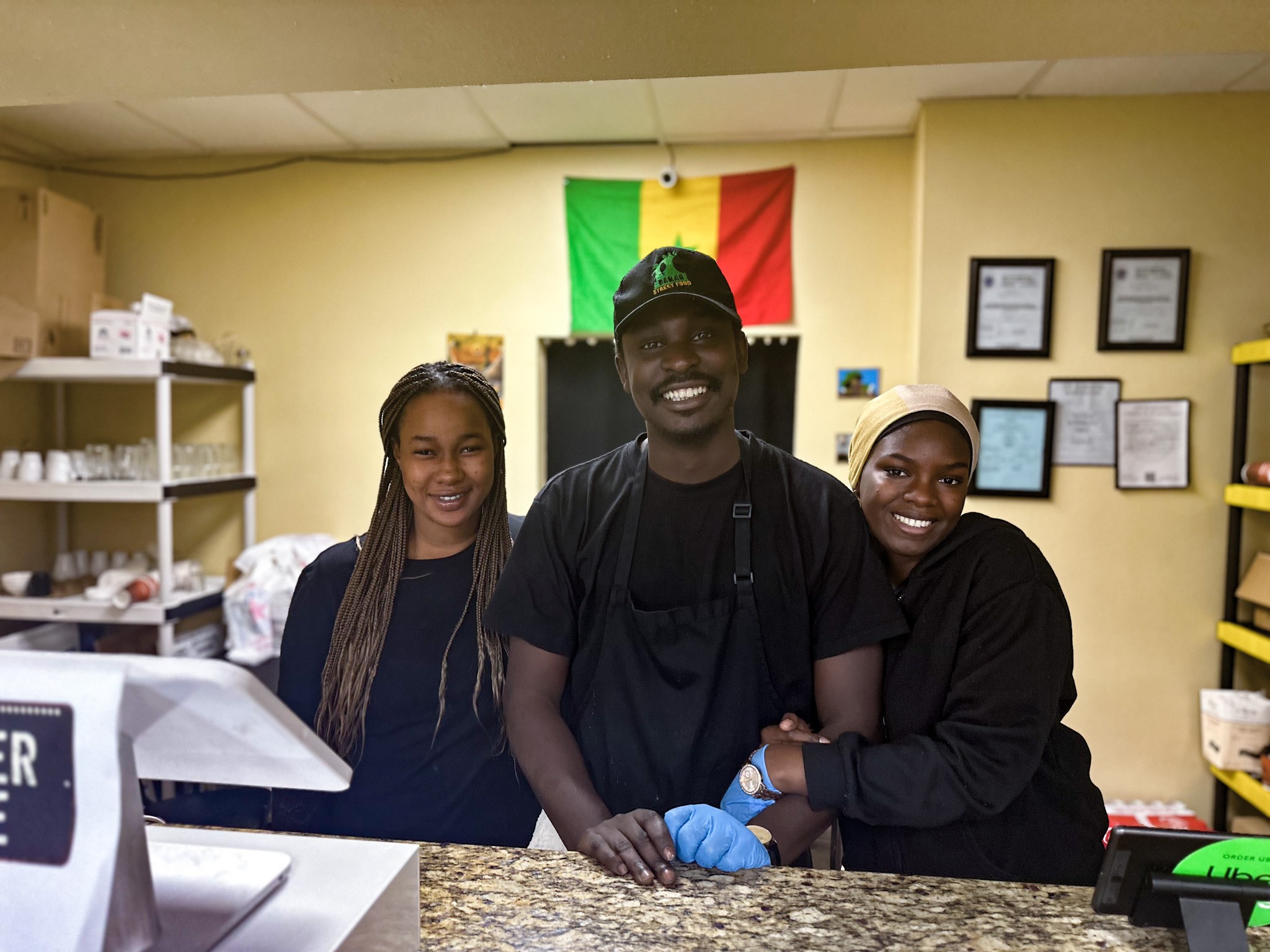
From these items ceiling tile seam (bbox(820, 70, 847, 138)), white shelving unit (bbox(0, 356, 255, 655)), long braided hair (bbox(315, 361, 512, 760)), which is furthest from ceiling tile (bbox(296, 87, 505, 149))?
long braided hair (bbox(315, 361, 512, 760))

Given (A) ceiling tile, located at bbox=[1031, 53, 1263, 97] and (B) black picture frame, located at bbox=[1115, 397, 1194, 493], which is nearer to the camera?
(A) ceiling tile, located at bbox=[1031, 53, 1263, 97]

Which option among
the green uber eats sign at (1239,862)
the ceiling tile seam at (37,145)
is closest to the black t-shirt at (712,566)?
the green uber eats sign at (1239,862)

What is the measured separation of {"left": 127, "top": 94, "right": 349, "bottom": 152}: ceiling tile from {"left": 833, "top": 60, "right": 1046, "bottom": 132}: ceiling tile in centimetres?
216

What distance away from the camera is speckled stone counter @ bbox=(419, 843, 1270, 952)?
2.68ft

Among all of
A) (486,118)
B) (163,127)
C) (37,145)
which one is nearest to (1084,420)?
(486,118)

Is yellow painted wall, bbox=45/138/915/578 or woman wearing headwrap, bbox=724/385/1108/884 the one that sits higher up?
yellow painted wall, bbox=45/138/915/578

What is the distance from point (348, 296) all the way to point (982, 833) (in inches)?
135

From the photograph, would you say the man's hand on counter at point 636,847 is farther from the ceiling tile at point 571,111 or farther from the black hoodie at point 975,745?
the ceiling tile at point 571,111

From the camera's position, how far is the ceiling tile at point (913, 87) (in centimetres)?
282

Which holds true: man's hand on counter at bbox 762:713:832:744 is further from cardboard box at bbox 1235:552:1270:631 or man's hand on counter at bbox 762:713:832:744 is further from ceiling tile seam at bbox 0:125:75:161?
ceiling tile seam at bbox 0:125:75:161

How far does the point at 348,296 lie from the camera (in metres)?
3.75

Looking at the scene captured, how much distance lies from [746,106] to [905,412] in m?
2.26

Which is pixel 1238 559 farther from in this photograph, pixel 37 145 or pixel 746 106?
pixel 37 145

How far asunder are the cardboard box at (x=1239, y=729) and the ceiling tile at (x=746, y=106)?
2657 millimetres
